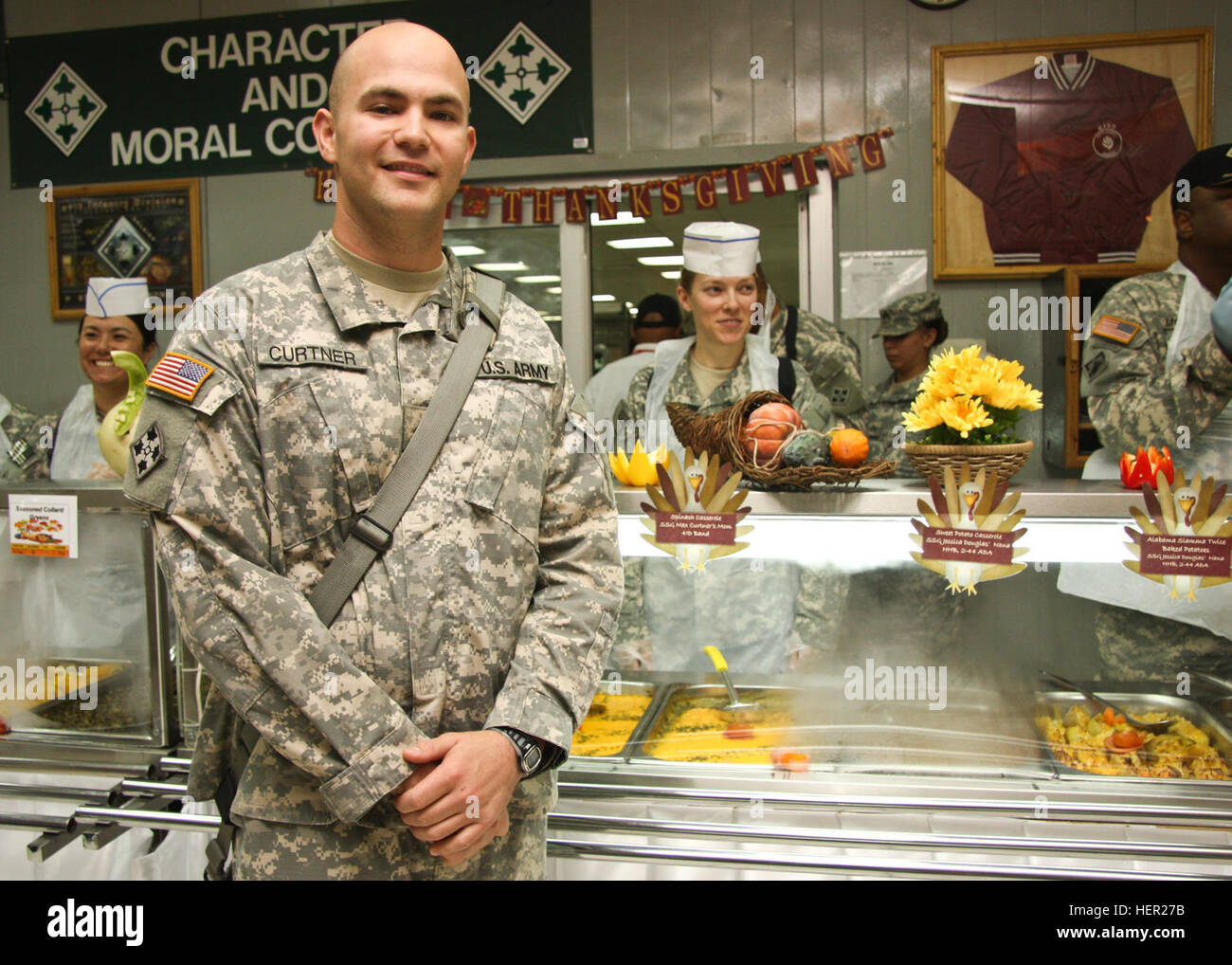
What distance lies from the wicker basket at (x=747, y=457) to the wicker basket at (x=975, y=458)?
7 cm

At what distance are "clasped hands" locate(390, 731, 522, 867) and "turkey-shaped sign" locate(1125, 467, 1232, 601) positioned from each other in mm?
1225

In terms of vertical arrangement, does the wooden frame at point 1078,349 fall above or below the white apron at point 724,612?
above

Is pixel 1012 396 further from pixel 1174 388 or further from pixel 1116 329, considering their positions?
pixel 1116 329

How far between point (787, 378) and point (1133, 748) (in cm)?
137

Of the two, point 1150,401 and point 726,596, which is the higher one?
point 1150,401

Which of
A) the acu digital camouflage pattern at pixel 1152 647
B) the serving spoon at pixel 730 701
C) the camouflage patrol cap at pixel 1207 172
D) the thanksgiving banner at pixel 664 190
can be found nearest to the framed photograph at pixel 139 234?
the thanksgiving banner at pixel 664 190

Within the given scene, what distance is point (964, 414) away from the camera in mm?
1698

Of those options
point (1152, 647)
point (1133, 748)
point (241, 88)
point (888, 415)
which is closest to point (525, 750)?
point (1133, 748)

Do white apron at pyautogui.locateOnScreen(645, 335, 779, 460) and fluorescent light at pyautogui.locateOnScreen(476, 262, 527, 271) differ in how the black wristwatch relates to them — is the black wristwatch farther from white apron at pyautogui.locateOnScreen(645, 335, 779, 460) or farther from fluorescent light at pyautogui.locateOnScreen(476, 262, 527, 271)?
fluorescent light at pyautogui.locateOnScreen(476, 262, 527, 271)

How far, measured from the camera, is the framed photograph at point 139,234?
169 inches

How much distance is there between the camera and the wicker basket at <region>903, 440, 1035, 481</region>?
5.53 ft

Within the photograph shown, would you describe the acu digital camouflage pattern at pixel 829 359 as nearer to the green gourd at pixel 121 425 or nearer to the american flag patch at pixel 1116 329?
the american flag patch at pixel 1116 329

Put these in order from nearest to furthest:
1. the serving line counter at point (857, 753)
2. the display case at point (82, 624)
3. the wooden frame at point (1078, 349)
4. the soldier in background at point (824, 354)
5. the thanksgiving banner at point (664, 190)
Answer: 1. the serving line counter at point (857, 753)
2. the display case at point (82, 624)
3. the soldier in background at point (824, 354)
4. the wooden frame at point (1078, 349)
5. the thanksgiving banner at point (664, 190)

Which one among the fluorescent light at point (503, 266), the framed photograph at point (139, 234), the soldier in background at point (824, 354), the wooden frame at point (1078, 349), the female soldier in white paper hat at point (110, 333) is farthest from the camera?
the framed photograph at point (139, 234)
